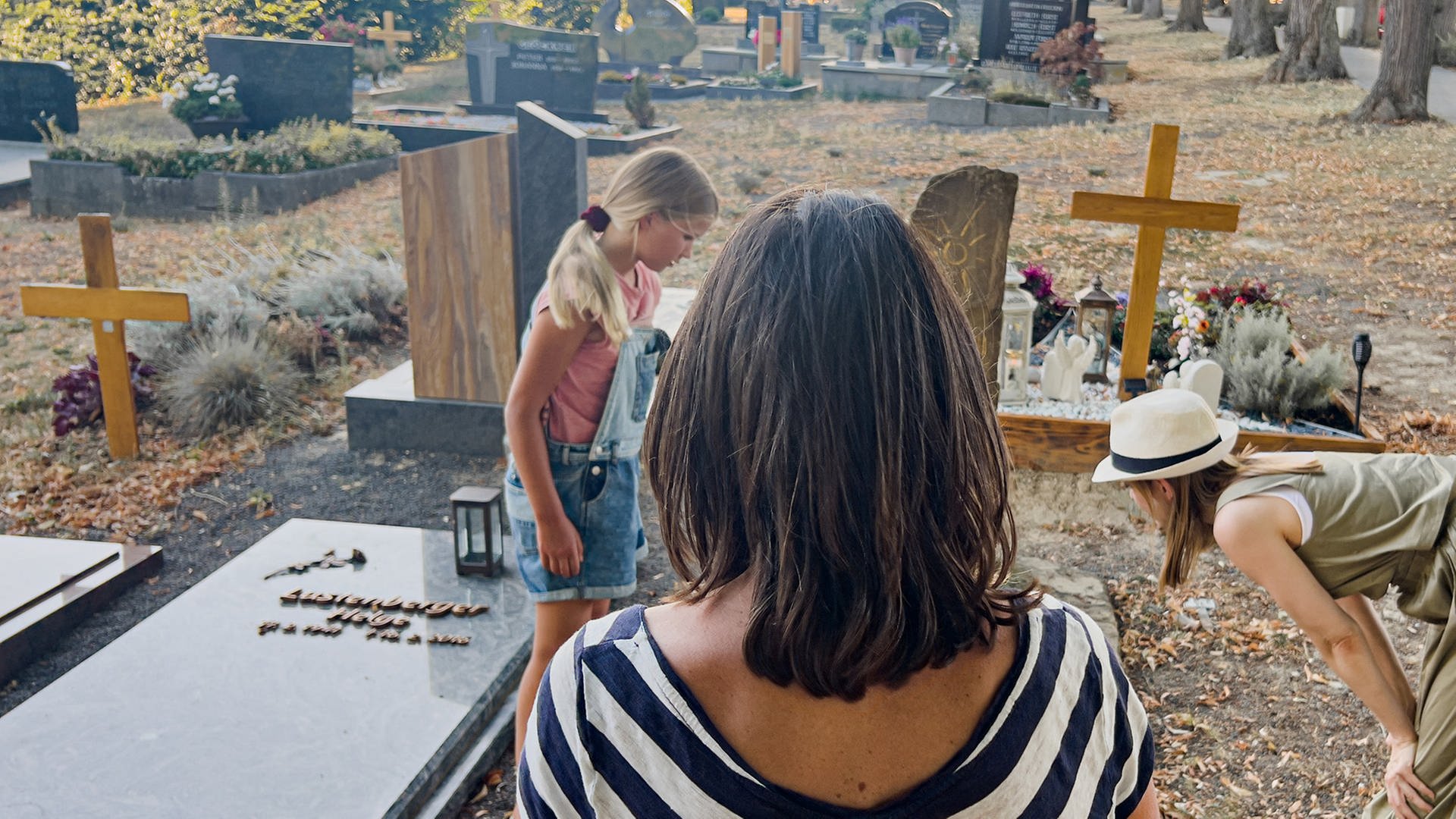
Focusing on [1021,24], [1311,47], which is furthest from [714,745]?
[1311,47]

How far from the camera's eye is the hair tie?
260 centimetres

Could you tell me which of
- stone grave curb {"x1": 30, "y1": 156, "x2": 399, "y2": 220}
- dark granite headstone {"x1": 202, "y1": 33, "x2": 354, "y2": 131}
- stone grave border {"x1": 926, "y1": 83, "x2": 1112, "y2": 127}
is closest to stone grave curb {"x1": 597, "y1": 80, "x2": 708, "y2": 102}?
stone grave border {"x1": 926, "y1": 83, "x2": 1112, "y2": 127}

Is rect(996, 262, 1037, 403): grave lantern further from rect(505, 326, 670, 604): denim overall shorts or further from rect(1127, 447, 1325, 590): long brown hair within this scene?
rect(505, 326, 670, 604): denim overall shorts

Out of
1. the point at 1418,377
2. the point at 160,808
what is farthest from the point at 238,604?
the point at 1418,377

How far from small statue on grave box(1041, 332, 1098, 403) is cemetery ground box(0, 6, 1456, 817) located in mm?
485

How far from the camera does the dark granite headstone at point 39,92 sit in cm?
1454

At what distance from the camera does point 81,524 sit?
520 cm

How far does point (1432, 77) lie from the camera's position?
51.1 ft

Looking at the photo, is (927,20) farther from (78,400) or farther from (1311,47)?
(78,400)

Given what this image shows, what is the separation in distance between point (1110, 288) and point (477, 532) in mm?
5837

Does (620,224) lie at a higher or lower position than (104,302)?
higher

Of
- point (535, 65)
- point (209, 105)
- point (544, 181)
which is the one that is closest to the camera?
point (544, 181)

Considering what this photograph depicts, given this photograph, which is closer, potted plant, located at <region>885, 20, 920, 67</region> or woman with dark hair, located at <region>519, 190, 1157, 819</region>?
woman with dark hair, located at <region>519, 190, 1157, 819</region>

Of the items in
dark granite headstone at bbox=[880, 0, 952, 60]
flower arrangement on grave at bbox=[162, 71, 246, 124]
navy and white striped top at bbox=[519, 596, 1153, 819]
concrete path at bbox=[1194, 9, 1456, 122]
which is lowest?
navy and white striped top at bbox=[519, 596, 1153, 819]
